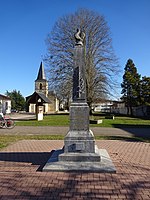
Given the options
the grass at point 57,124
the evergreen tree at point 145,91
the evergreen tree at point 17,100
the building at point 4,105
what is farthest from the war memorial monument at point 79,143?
the evergreen tree at point 17,100

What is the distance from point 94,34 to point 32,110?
177 ft

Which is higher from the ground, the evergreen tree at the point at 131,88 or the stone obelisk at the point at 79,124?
the evergreen tree at the point at 131,88

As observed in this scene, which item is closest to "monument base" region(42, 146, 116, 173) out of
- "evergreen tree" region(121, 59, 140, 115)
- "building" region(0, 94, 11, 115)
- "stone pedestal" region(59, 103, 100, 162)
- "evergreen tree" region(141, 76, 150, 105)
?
"stone pedestal" region(59, 103, 100, 162)

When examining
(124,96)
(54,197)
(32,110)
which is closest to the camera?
(54,197)

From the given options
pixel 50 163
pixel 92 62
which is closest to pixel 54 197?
pixel 50 163

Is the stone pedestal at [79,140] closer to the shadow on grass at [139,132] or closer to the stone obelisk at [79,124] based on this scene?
the stone obelisk at [79,124]

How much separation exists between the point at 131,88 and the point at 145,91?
17.5 ft

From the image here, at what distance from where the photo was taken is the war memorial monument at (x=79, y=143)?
19.6 feet

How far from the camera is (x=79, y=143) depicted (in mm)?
6520

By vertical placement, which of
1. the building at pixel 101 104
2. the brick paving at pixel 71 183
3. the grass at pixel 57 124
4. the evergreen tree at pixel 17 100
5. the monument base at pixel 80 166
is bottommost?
the brick paving at pixel 71 183

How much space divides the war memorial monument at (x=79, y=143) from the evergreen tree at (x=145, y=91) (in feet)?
117

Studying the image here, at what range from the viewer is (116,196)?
4.25 meters

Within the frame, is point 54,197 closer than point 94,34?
Yes

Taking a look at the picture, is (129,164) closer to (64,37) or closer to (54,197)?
(54,197)
